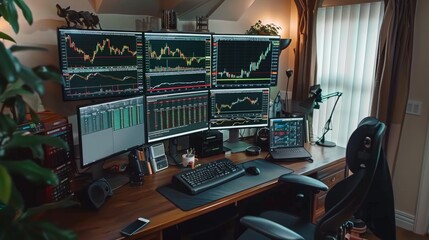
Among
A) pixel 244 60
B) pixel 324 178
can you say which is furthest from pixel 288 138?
pixel 244 60

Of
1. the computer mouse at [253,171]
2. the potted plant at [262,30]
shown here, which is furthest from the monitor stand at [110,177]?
the potted plant at [262,30]

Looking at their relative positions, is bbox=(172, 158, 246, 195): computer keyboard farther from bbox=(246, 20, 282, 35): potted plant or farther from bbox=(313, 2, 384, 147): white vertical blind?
bbox=(313, 2, 384, 147): white vertical blind

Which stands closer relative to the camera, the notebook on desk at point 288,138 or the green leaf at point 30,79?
the green leaf at point 30,79

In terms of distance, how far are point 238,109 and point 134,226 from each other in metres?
1.26

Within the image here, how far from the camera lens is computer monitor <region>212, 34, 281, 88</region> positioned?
2400 millimetres

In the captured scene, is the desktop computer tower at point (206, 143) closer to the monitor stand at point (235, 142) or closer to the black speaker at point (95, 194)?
the monitor stand at point (235, 142)

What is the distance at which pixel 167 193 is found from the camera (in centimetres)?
183

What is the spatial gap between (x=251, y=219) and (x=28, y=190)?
101 centimetres

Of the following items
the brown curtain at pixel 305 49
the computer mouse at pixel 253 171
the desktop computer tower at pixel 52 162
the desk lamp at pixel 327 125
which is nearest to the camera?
the desktop computer tower at pixel 52 162

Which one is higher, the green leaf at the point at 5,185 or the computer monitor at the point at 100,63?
the computer monitor at the point at 100,63

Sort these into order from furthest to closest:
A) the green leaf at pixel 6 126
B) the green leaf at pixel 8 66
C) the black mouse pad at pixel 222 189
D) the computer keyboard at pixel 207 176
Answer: the computer keyboard at pixel 207 176 → the black mouse pad at pixel 222 189 → the green leaf at pixel 6 126 → the green leaf at pixel 8 66

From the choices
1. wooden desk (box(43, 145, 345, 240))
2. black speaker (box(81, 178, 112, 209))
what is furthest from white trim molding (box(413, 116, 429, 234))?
black speaker (box(81, 178, 112, 209))

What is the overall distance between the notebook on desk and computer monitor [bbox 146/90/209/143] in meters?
0.47

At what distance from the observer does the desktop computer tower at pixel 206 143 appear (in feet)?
7.75
